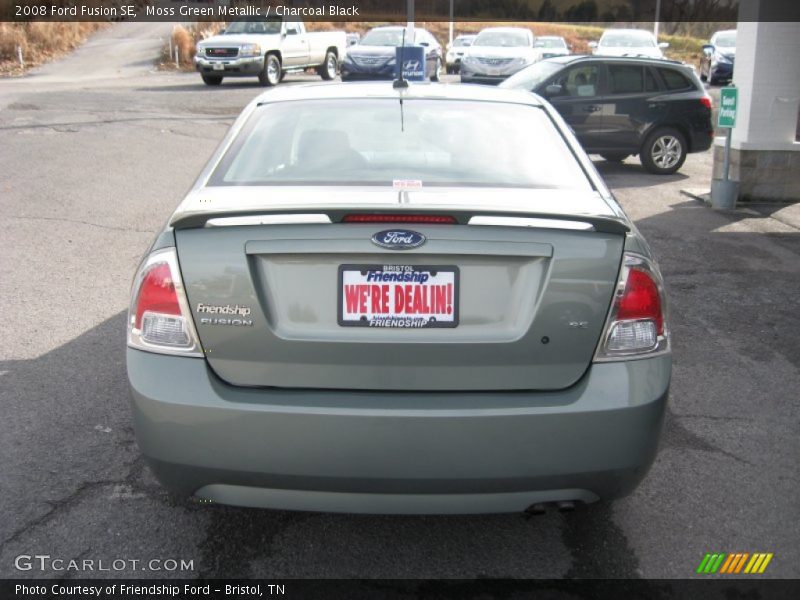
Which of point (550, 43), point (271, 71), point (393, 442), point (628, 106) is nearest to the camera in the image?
point (393, 442)

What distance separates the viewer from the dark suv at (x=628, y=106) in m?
13.9

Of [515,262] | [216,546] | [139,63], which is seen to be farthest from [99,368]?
[139,63]

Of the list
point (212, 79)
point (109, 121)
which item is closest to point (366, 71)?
point (212, 79)

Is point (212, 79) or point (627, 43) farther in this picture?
point (627, 43)

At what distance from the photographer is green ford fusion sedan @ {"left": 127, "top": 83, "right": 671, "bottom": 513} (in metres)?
2.90

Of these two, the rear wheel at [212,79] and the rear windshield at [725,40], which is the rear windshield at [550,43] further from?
the rear wheel at [212,79]

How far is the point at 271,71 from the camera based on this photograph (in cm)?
2570

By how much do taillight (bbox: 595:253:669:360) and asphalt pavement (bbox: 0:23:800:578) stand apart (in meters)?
0.83

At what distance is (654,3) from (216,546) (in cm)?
5134

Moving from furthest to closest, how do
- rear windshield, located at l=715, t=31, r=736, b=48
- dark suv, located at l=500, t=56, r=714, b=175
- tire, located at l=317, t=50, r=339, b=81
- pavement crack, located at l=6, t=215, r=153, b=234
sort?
1. rear windshield, located at l=715, t=31, r=736, b=48
2. tire, located at l=317, t=50, r=339, b=81
3. dark suv, located at l=500, t=56, r=714, b=175
4. pavement crack, located at l=6, t=215, r=153, b=234

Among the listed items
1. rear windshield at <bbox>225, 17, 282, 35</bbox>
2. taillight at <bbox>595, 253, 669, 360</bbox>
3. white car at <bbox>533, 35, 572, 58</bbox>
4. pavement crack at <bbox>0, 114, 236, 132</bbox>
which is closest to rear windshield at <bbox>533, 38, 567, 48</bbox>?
white car at <bbox>533, 35, 572, 58</bbox>

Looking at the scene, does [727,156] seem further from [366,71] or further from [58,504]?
[366,71]

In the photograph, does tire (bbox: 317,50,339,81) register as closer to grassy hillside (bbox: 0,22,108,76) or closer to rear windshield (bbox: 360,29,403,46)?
rear windshield (bbox: 360,29,403,46)

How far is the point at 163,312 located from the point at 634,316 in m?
1.55
